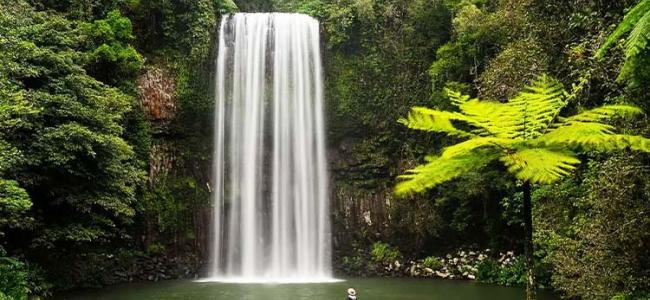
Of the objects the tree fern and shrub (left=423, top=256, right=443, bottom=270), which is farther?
shrub (left=423, top=256, right=443, bottom=270)

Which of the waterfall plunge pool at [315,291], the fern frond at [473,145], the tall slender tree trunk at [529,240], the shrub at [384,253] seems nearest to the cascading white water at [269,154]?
the shrub at [384,253]

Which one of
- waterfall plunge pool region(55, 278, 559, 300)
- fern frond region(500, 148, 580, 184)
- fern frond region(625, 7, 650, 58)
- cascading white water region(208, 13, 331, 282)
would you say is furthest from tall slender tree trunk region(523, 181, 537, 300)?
cascading white water region(208, 13, 331, 282)

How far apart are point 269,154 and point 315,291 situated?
7.52 meters

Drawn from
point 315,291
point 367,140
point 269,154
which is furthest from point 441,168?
point 367,140

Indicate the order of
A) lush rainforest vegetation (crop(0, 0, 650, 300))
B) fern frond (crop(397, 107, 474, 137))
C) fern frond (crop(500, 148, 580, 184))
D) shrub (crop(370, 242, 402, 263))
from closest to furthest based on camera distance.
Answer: fern frond (crop(500, 148, 580, 184)), fern frond (crop(397, 107, 474, 137)), lush rainforest vegetation (crop(0, 0, 650, 300)), shrub (crop(370, 242, 402, 263))

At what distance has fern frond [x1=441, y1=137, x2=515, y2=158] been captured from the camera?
337cm

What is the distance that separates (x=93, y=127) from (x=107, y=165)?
1086 mm

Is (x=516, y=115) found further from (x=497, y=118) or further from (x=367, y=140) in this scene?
(x=367, y=140)

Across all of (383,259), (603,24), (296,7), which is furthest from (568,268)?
(296,7)

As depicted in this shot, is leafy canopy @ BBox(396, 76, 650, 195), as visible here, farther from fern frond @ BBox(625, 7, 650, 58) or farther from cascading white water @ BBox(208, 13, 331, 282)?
cascading white water @ BBox(208, 13, 331, 282)

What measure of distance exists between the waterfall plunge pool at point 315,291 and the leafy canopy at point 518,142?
10.8 metres

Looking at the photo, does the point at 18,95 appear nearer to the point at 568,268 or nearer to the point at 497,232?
the point at 568,268

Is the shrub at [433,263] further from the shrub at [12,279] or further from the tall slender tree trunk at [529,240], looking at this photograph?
the tall slender tree trunk at [529,240]

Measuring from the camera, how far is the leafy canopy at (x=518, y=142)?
10.9ft
